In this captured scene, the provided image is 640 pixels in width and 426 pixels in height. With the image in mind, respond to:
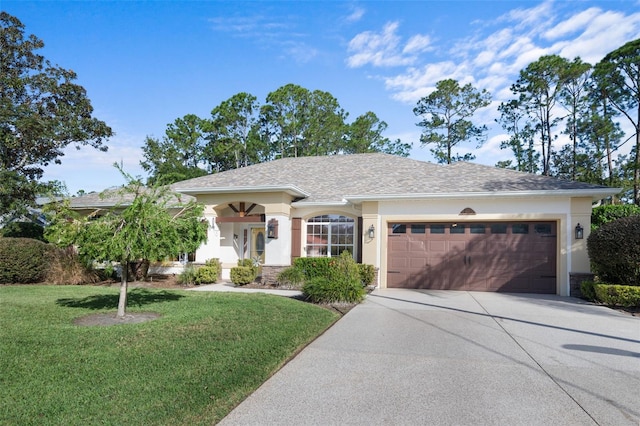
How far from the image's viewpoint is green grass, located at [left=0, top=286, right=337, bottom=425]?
3.46 m

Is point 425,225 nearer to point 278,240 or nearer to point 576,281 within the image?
point 576,281

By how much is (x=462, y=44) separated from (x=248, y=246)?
10.8 meters

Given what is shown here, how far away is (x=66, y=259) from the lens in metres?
13.8

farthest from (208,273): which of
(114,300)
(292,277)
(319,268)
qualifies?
(114,300)

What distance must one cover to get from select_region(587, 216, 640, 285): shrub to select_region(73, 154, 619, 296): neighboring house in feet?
4.39

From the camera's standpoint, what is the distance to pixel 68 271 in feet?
44.6

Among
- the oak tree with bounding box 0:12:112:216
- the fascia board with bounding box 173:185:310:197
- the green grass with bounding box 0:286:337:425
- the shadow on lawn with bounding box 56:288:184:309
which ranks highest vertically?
the oak tree with bounding box 0:12:112:216

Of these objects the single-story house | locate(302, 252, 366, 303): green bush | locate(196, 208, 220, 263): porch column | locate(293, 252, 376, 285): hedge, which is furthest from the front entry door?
locate(302, 252, 366, 303): green bush

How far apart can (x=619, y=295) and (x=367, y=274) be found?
6781 mm

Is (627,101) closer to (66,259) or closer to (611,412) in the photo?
(611,412)

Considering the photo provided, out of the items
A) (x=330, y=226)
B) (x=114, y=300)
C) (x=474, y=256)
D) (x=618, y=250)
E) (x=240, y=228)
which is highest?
(x=330, y=226)

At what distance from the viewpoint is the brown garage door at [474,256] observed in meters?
12.0

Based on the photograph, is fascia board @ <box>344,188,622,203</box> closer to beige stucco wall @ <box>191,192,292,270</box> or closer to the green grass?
beige stucco wall @ <box>191,192,292,270</box>

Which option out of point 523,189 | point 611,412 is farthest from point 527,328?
point 523,189
